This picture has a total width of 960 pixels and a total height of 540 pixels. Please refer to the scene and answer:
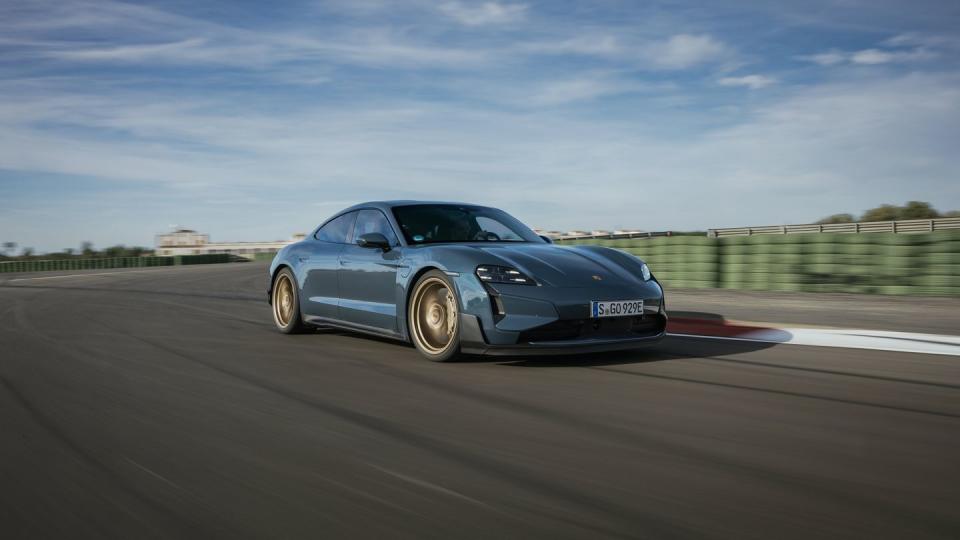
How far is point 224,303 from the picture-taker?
12.9 m

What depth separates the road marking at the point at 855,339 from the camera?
6.46 meters

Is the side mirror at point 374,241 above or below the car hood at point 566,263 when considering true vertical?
above

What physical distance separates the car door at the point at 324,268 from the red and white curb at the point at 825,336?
3083mm

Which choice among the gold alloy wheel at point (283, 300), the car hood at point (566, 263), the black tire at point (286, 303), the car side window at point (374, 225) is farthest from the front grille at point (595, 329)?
the gold alloy wheel at point (283, 300)

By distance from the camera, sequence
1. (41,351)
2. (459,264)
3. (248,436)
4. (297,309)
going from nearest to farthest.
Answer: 1. (248,436)
2. (459,264)
3. (41,351)
4. (297,309)

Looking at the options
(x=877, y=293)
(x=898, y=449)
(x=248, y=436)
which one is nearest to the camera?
(x=898, y=449)

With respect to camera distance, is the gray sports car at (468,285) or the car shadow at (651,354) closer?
the gray sports car at (468,285)

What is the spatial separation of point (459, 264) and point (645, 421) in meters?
2.32

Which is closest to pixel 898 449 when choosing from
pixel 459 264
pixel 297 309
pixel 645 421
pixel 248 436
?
pixel 645 421

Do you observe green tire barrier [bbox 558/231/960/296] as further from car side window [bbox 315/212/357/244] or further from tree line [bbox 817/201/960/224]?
tree line [bbox 817/201/960/224]

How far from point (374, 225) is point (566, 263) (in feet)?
6.66

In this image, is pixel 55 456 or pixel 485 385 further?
pixel 485 385

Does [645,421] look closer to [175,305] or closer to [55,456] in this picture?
[55,456]

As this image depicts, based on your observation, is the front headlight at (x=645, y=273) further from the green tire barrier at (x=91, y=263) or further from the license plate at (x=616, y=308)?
the green tire barrier at (x=91, y=263)
